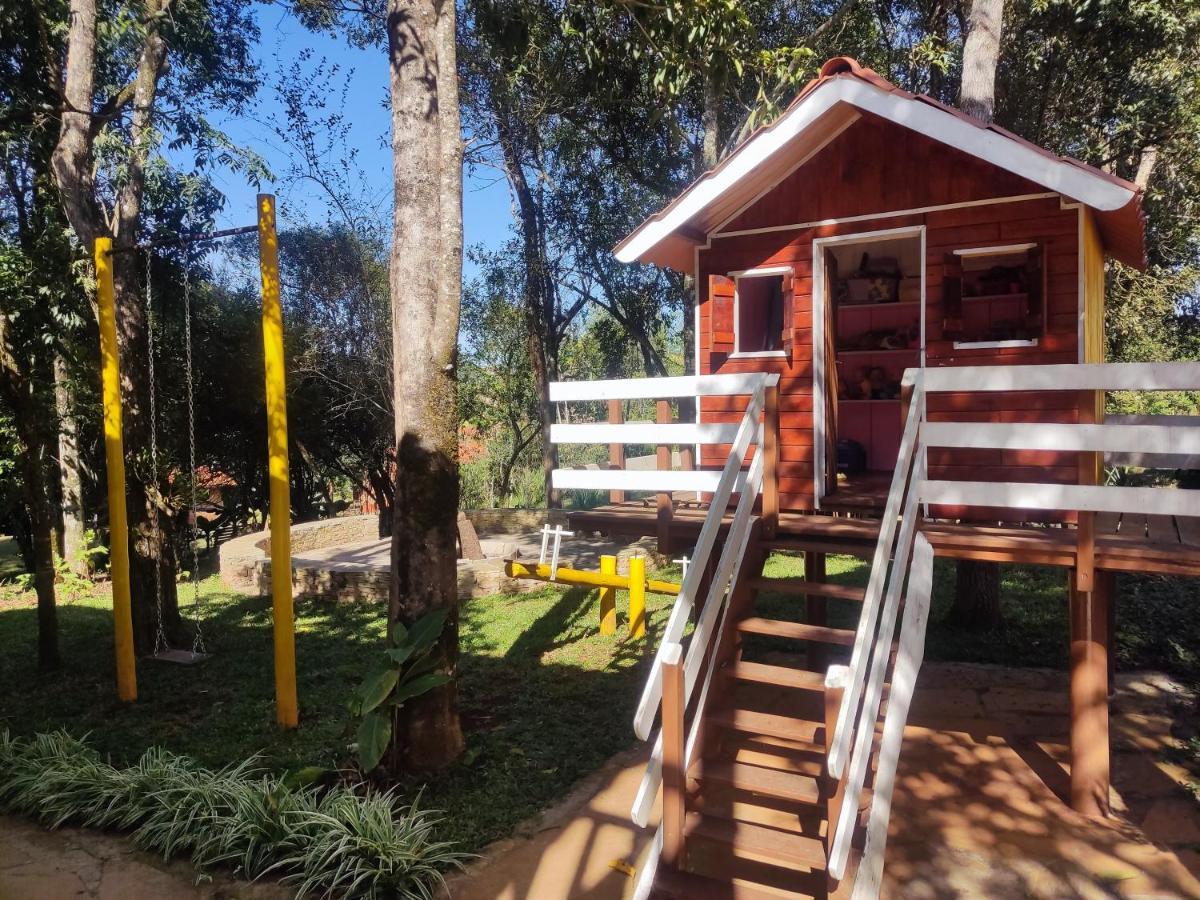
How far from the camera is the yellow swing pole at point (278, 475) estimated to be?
611 centimetres

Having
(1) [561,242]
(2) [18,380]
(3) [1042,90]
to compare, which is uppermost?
(3) [1042,90]

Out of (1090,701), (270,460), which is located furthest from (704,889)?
(270,460)

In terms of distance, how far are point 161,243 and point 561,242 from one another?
11394mm

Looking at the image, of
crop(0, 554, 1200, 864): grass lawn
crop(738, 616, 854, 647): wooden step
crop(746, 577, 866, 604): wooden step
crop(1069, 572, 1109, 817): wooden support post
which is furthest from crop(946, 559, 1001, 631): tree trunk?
crop(738, 616, 854, 647): wooden step

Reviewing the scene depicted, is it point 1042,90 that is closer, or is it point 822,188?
point 822,188

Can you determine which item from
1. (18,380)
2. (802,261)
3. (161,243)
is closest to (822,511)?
(802,261)

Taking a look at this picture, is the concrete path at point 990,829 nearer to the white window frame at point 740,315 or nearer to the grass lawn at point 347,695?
the grass lawn at point 347,695

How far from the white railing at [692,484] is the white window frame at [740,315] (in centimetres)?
83

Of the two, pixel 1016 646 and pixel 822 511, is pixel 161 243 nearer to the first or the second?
pixel 822 511

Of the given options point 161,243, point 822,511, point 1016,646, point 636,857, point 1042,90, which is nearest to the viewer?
point 636,857

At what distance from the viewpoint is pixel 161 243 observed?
21.9 ft

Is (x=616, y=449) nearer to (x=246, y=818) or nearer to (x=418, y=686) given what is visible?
(x=418, y=686)

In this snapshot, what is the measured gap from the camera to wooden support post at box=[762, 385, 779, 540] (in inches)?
197

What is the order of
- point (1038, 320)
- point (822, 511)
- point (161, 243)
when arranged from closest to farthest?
point (1038, 320) < point (822, 511) < point (161, 243)
